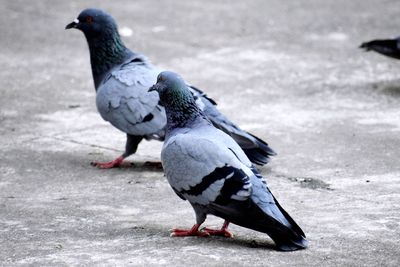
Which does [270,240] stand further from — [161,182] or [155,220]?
[161,182]

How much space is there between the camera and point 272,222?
488 centimetres

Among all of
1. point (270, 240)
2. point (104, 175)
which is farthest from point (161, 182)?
point (270, 240)

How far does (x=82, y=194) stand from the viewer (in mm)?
6363

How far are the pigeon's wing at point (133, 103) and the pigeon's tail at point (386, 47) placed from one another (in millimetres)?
2885

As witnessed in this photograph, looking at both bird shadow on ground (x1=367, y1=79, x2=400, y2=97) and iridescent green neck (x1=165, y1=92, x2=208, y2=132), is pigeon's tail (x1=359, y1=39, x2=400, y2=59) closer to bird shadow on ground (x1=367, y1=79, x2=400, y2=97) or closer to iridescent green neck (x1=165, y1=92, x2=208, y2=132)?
bird shadow on ground (x1=367, y1=79, x2=400, y2=97)

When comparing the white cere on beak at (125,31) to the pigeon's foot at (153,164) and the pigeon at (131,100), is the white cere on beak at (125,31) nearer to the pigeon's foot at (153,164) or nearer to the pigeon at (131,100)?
the pigeon at (131,100)

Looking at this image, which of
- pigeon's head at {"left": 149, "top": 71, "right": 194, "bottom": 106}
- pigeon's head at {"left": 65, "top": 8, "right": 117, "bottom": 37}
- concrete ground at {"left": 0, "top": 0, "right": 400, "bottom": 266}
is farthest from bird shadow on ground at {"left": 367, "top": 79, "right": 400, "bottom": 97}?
pigeon's head at {"left": 149, "top": 71, "right": 194, "bottom": 106}

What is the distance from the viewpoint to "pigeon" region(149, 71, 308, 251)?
4945mm

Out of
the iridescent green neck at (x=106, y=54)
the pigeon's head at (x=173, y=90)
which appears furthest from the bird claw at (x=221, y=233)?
the iridescent green neck at (x=106, y=54)

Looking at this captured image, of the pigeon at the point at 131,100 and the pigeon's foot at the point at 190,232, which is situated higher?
the pigeon at the point at 131,100

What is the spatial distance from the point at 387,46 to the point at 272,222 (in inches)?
182

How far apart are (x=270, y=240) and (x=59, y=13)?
6935mm

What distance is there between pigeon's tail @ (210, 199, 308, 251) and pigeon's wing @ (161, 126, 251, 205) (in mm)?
67

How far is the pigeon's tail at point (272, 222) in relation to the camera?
4.89 m
